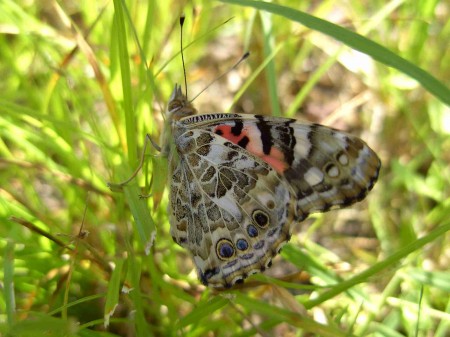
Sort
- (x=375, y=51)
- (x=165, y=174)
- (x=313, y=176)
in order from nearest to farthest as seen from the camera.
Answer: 1. (x=375, y=51)
2. (x=165, y=174)
3. (x=313, y=176)

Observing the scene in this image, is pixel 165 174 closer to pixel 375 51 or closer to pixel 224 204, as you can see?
pixel 224 204

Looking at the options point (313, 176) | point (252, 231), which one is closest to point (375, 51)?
point (313, 176)

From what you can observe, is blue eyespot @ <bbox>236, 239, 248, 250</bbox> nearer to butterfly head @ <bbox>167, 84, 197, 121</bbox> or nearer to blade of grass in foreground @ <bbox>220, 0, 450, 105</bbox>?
butterfly head @ <bbox>167, 84, 197, 121</bbox>

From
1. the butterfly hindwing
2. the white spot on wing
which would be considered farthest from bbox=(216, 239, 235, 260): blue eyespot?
the white spot on wing

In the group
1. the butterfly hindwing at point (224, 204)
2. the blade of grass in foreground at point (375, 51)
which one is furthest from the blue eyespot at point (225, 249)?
the blade of grass in foreground at point (375, 51)

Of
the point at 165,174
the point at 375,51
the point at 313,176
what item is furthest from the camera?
the point at 313,176

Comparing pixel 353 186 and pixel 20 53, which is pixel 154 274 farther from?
pixel 20 53
